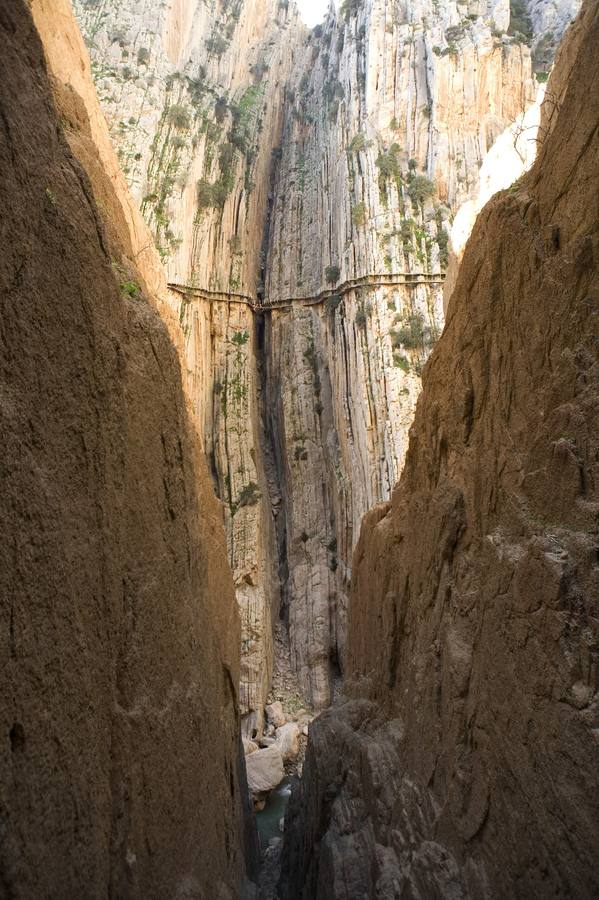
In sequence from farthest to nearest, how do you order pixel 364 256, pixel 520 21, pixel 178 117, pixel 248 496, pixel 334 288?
pixel 520 21
pixel 178 117
pixel 334 288
pixel 364 256
pixel 248 496

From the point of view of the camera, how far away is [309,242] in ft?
107

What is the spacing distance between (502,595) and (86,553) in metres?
3.81

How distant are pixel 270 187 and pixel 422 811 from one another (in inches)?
1392

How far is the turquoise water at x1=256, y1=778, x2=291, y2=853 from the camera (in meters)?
15.7

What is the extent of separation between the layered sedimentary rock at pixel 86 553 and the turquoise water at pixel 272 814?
32.8ft

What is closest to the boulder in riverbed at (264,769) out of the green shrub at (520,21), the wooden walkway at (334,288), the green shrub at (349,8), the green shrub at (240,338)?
the green shrub at (240,338)

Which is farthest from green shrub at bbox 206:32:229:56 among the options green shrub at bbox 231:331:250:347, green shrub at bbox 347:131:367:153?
green shrub at bbox 231:331:250:347

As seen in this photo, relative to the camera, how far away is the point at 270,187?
3559cm

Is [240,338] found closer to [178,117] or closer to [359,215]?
[359,215]

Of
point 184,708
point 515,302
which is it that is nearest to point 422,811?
point 184,708

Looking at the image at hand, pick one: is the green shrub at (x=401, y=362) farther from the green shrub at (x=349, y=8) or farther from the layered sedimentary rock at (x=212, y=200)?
the green shrub at (x=349, y=8)

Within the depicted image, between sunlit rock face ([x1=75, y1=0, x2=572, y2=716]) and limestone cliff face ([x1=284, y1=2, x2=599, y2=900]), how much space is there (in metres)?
15.5

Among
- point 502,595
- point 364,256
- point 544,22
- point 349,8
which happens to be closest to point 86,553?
point 502,595

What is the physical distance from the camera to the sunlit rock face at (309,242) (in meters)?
25.8
